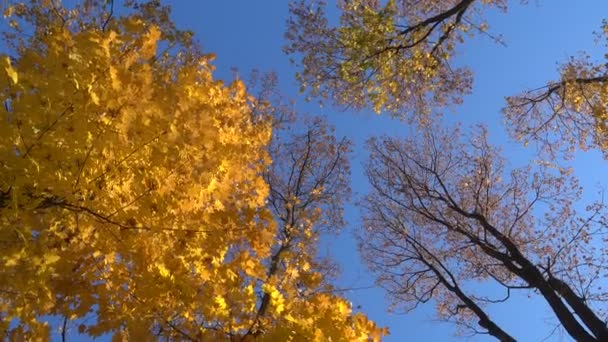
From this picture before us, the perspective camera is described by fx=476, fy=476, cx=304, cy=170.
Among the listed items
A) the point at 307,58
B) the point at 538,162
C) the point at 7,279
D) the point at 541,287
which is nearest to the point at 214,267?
the point at 7,279

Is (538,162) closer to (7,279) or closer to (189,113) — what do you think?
(189,113)

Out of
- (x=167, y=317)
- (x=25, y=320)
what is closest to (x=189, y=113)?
(x=167, y=317)

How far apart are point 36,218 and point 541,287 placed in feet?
23.2

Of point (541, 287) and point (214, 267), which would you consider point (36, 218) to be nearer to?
point (214, 267)

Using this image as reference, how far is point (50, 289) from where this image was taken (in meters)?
3.00

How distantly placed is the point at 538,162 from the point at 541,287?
13.5 ft

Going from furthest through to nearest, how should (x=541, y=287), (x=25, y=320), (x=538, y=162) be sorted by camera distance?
(x=538, y=162) < (x=541, y=287) < (x=25, y=320)

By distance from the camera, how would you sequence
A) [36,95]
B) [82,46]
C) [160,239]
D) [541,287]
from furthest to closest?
[541,287]
[160,239]
[82,46]
[36,95]

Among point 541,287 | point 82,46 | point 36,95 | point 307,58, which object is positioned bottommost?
point 36,95

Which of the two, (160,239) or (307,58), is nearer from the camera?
(160,239)

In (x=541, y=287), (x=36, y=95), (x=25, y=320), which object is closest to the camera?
(x=36, y=95)

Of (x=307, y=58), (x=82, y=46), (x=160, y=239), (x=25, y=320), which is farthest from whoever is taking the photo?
(x=307, y=58)

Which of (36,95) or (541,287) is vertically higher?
(541,287)

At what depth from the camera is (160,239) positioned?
327 cm
